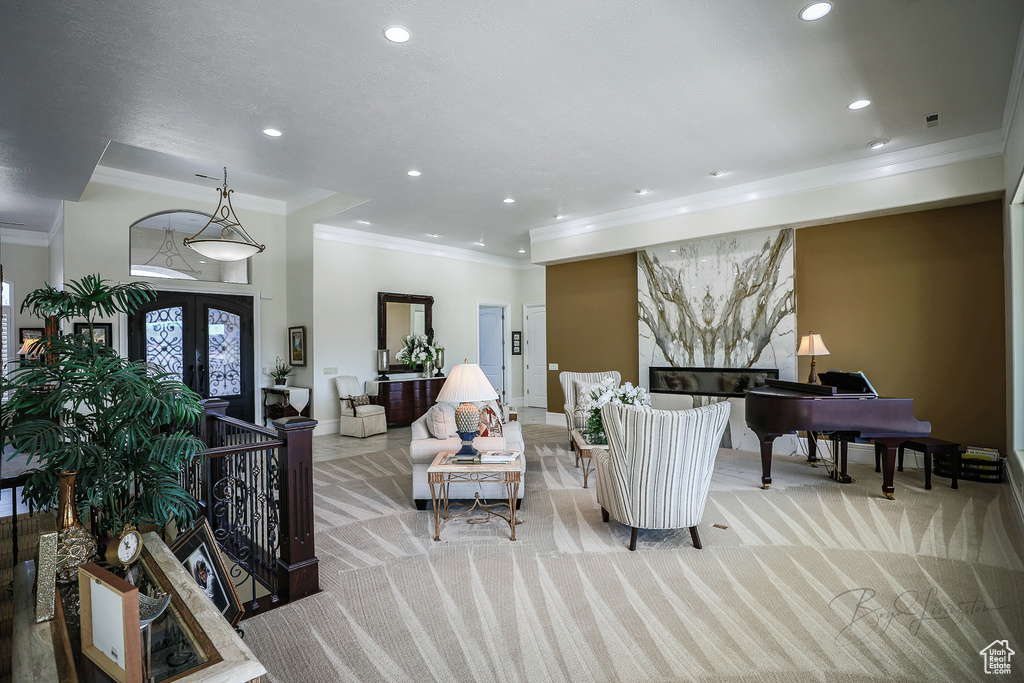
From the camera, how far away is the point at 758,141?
15.1 ft

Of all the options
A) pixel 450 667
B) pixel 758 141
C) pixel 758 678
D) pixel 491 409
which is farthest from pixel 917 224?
pixel 450 667

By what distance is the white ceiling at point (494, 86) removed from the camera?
2.81 metres

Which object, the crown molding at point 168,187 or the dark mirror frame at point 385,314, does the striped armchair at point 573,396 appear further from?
the crown molding at point 168,187

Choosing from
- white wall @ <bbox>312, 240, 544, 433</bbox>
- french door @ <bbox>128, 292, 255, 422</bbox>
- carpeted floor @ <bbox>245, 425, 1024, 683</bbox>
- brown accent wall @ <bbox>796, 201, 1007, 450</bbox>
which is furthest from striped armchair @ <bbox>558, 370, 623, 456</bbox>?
french door @ <bbox>128, 292, 255, 422</bbox>

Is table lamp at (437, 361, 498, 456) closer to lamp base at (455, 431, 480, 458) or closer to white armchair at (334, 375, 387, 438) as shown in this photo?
lamp base at (455, 431, 480, 458)

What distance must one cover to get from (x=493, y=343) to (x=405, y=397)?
3146 mm

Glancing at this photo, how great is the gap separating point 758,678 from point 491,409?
118 inches

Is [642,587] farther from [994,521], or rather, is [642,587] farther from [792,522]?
[994,521]

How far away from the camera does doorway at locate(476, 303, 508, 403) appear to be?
428 inches

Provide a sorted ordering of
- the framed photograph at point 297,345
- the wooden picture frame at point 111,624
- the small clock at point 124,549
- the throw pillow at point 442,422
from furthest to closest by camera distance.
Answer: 1. the framed photograph at point 297,345
2. the throw pillow at point 442,422
3. the small clock at point 124,549
4. the wooden picture frame at point 111,624

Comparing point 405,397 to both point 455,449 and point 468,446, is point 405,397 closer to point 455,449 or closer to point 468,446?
point 455,449

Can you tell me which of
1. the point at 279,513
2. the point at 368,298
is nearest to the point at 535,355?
the point at 368,298

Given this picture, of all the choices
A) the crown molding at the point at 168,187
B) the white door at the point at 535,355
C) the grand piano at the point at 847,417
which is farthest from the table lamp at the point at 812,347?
the crown molding at the point at 168,187

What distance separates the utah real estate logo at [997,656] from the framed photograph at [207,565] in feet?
10.7
